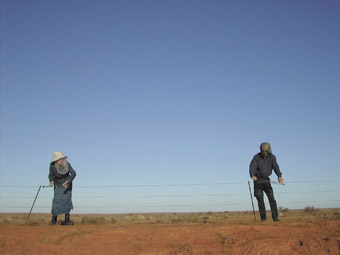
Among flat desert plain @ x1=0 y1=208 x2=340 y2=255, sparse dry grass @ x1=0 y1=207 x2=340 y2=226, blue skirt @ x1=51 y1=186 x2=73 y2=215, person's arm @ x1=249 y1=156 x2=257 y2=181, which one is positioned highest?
person's arm @ x1=249 y1=156 x2=257 y2=181

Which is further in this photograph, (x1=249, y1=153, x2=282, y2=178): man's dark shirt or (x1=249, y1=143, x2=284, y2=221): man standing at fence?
(x1=249, y1=153, x2=282, y2=178): man's dark shirt

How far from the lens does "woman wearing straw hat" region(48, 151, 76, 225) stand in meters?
9.42

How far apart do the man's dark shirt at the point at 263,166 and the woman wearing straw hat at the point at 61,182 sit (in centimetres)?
525

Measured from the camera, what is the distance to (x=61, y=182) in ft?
31.6

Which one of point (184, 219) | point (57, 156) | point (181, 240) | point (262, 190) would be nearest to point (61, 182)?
point (57, 156)

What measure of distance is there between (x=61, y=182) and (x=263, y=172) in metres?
5.87

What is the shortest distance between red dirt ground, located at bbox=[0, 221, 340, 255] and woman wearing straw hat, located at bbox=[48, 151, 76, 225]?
1940 millimetres

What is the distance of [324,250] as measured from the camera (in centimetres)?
511

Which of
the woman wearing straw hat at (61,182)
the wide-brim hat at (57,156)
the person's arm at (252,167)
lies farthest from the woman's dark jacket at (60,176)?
the person's arm at (252,167)

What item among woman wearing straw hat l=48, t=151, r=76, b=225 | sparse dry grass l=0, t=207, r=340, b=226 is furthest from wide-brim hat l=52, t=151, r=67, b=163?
sparse dry grass l=0, t=207, r=340, b=226

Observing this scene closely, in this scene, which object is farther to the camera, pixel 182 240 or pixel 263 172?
pixel 263 172

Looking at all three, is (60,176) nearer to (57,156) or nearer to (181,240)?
(57,156)

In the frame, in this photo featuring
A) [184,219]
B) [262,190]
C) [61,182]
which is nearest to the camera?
[262,190]

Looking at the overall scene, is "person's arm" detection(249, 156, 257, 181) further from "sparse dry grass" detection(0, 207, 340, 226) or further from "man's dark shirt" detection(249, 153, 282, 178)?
"sparse dry grass" detection(0, 207, 340, 226)
